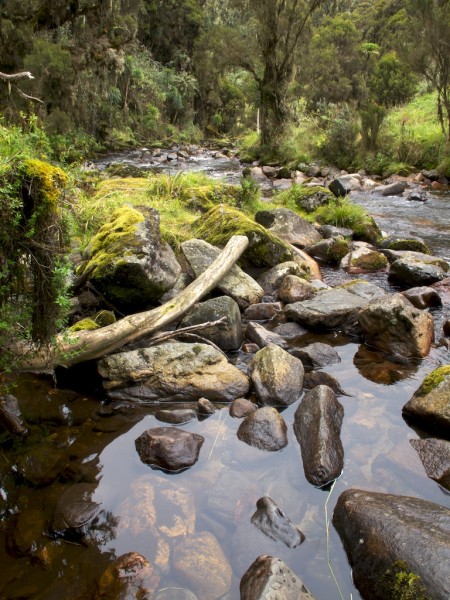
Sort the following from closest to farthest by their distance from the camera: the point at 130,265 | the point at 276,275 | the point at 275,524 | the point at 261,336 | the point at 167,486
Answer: the point at 275,524 → the point at 167,486 → the point at 130,265 → the point at 261,336 → the point at 276,275

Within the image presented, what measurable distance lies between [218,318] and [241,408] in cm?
123

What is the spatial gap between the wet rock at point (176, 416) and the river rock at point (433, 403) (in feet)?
5.80

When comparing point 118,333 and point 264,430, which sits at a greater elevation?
point 118,333

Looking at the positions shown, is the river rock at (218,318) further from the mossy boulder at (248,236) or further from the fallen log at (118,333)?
the mossy boulder at (248,236)

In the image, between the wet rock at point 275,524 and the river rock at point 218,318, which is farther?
the river rock at point 218,318

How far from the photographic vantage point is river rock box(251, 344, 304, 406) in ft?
12.5

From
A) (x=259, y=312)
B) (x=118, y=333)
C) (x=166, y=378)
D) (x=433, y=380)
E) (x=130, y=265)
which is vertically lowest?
(x=259, y=312)

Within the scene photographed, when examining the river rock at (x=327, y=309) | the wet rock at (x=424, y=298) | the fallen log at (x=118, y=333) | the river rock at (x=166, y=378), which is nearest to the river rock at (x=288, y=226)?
the fallen log at (x=118, y=333)

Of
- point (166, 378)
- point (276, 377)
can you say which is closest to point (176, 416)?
→ point (166, 378)

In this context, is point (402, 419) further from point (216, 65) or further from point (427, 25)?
point (216, 65)

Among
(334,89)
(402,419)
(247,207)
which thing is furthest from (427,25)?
(402,419)

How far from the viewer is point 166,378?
3.89 meters

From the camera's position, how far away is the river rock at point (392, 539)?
2057mm

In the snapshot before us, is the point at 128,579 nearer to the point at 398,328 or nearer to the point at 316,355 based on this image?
the point at 316,355
